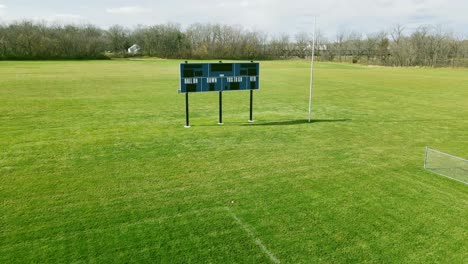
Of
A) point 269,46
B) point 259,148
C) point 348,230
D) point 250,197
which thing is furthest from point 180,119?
point 269,46

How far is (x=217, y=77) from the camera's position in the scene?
13.8m

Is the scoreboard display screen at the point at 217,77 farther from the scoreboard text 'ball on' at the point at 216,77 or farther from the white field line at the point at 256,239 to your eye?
the white field line at the point at 256,239

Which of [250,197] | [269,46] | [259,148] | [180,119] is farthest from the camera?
[269,46]

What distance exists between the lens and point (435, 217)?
21.3ft

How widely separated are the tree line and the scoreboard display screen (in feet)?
209

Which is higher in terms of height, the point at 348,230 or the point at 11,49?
the point at 11,49

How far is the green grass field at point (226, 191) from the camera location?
213 inches

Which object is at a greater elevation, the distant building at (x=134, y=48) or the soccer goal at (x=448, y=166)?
the distant building at (x=134, y=48)

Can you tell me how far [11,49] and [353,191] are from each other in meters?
85.8

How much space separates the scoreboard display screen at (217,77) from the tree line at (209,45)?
209 ft

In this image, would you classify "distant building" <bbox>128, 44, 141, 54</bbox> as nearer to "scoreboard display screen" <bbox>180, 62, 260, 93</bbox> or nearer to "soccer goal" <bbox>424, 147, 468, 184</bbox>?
"scoreboard display screen" <bbox>180, 62, 260, 93</bbox>

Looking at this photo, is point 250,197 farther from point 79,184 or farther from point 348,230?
point 79,184

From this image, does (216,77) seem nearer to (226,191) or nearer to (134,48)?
(226,191)

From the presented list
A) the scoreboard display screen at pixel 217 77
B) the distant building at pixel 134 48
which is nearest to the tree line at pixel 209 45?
the distant building at pixel 134 48
